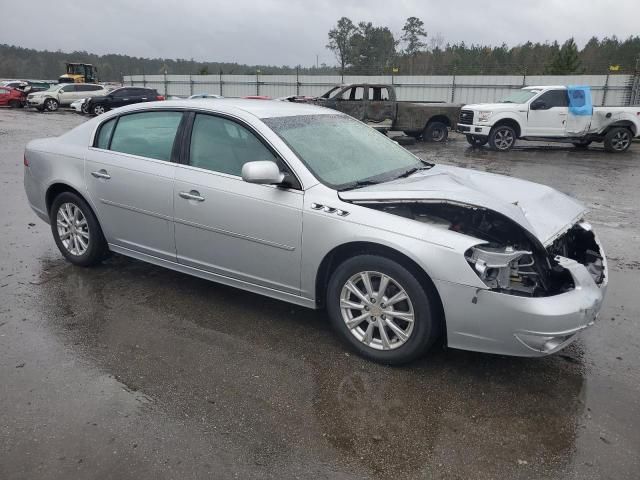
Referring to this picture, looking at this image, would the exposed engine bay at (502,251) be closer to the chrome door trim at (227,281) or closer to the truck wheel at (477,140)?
the chrome door trim at (227,281)

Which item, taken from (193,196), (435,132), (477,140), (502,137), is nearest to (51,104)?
(435,132)

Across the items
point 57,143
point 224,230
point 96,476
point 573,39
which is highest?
point 573,39

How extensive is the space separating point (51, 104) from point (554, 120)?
27.0 metres

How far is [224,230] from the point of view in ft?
13.0

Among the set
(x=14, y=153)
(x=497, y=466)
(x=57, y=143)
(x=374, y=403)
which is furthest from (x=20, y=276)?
(x=14, y=153)

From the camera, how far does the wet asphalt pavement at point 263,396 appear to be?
262 cm

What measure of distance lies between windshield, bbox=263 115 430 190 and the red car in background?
115 feet

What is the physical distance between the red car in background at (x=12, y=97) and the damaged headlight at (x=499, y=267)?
36.9 meters

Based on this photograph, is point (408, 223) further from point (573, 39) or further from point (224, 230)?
point (573, 39)

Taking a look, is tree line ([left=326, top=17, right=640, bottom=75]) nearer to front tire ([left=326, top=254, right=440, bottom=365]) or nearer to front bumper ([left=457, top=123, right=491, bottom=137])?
front bumper ([left=457, top=123, right=491, bottom=137])

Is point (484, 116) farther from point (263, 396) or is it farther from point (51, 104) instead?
point (51, 104)

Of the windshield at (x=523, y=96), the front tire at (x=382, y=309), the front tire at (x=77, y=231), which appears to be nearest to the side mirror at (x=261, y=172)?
the front tire at (x=382, y=309)

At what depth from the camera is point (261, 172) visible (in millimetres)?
3543

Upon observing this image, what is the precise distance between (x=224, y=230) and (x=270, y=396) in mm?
1342
